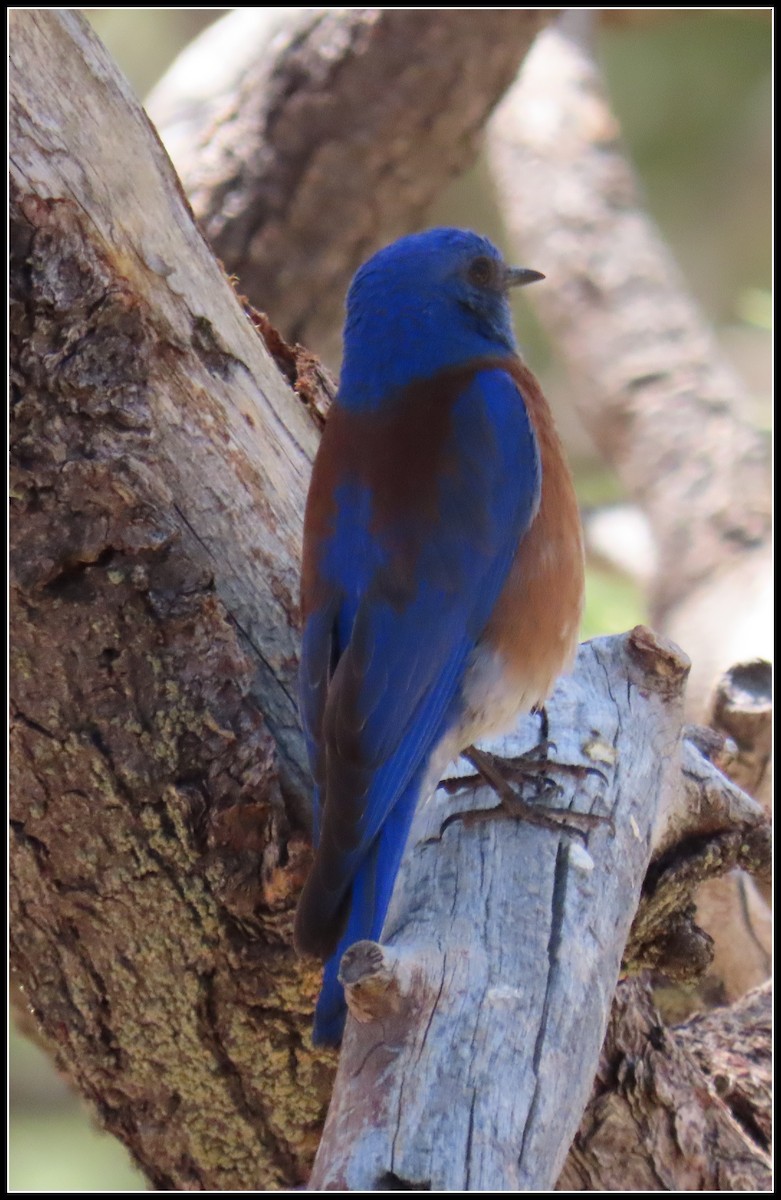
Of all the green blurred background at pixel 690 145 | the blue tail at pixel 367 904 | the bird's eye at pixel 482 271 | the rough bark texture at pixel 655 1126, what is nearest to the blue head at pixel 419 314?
the bird's eye at pixel 482 271

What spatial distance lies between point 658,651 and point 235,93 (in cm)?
305

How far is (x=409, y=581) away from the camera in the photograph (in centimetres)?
Answer: 261

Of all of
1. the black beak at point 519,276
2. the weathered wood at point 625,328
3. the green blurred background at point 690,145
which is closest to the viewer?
the black beak at point 519,276

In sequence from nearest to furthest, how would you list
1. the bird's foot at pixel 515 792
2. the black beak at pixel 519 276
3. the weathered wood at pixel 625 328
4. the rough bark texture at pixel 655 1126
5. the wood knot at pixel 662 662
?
the bird's foot at pixel 515 792
the rough bark texture at pixel 655 1126
the wood knot at pixel 662 662
the black beak at pixel 519 276
the weathered wood at pixel 625 328

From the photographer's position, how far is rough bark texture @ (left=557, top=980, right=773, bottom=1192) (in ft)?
8.49

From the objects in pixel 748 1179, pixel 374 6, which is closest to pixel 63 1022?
pixel 748 1179

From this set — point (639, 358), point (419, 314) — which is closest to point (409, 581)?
point (419, 314)

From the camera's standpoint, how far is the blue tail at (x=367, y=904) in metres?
2.14

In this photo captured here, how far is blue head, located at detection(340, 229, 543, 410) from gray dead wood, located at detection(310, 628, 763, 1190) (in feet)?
2.47

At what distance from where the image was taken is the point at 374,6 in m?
4.83

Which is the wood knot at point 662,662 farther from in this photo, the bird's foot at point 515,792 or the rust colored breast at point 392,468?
the rust colored breast at point 392,468

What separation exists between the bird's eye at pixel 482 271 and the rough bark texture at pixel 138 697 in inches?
32.5

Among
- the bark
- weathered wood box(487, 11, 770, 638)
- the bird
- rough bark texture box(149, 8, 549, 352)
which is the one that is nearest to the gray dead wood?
the bird

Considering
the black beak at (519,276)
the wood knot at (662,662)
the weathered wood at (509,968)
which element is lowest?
the weathered wood at (509,968)
